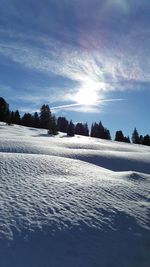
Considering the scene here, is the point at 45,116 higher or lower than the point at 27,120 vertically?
higher

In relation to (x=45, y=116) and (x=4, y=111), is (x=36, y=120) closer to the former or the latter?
(x=45, y=116)

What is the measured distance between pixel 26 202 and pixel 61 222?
1.08 meters

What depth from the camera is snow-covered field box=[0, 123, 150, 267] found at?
525cm

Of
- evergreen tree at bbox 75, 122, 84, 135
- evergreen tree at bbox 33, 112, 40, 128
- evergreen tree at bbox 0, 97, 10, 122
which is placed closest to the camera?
evergreen tree at bbox 0, 97, 10, 122

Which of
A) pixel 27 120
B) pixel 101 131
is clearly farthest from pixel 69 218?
pixel 101 131

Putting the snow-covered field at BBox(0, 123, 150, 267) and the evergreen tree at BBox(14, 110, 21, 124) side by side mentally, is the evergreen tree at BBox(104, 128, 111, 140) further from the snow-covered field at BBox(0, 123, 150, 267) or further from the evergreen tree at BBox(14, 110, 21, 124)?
the snow-covered field at BBox(0, 123, 150, 267)

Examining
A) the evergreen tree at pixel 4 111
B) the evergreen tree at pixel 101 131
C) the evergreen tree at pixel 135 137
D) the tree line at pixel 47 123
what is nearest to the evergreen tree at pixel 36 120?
the tree line at pixel 47 123

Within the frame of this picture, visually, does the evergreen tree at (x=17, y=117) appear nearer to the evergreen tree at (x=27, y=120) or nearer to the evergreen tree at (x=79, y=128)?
the evergreen tree at (x=27, y=120)

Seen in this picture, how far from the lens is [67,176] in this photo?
9.35 m

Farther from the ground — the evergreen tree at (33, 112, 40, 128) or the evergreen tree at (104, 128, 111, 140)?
the evergreen tree at (33, 112, 40, 128)

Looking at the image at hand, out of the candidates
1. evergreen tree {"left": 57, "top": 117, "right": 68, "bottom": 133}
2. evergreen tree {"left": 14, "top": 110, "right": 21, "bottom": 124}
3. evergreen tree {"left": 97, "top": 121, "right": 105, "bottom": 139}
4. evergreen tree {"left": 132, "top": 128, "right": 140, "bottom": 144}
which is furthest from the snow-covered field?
evergreen tree {"left": 57, "top": 117, "right": 68, "bottom": 133}

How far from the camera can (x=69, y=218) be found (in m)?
6.27

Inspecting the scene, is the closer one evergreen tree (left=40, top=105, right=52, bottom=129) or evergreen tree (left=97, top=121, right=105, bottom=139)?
evergreen tree (left=40, top=105, right=52, bottom=129)

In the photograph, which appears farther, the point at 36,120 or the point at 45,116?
the point at 36,120
